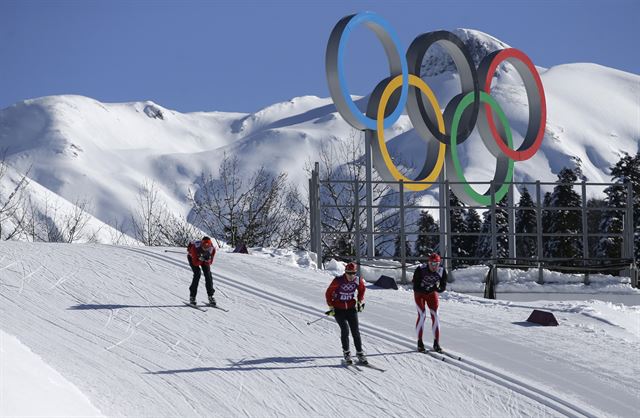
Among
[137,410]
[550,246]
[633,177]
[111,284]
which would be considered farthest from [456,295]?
[633,177]

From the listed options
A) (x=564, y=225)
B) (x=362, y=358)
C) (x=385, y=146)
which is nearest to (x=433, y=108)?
(x=385, y=146)

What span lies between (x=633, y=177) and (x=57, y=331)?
52986mm

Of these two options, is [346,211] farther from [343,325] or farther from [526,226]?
[526,226]

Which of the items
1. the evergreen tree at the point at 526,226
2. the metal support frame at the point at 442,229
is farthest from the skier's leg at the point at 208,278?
the evergreen tree at the point at 526,226

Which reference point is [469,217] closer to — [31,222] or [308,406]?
[31,222]

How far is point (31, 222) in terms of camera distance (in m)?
47.3

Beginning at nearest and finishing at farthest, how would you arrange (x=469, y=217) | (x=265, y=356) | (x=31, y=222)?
(x=265, y=356) → (x=31, y=222) → (x=469, y=217)

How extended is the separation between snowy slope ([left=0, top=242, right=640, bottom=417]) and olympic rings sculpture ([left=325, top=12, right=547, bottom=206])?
5.07 meters

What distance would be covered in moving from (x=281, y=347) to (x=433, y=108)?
14082 millimetres

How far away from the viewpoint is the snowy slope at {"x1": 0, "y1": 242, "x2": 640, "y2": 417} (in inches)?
578

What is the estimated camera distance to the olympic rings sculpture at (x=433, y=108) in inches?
1070

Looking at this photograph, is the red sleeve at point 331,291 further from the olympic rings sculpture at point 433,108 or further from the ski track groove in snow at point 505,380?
the olympic rings sculpture at point 433,108

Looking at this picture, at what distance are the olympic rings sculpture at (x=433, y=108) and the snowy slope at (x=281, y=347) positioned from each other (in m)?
5.07

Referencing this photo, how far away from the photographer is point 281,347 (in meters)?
17.7
